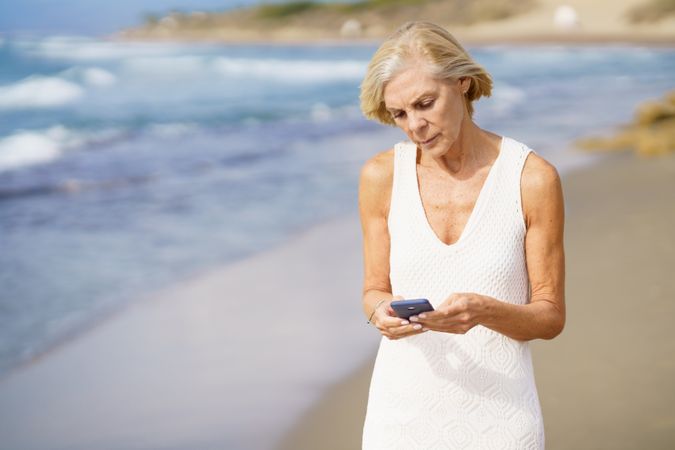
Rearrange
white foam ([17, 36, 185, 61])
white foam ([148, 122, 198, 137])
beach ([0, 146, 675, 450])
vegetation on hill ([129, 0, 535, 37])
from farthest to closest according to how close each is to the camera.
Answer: vegetation on hill ([129, 0, 535, 37])
white foam ([17, 36, 185, 61])
white foam ([148, 122, 198, 137])
beach ([0, 146, 675, 450])

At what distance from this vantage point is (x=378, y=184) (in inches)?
96.7

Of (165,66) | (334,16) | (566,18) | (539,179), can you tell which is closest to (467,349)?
(539,179)

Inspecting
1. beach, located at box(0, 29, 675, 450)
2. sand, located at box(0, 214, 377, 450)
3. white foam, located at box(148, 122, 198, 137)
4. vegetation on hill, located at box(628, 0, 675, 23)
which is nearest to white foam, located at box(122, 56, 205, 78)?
white foam, located at box(148, 122, 198, 137)

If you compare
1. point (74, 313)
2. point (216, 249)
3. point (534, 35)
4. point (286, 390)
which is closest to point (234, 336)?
point (286, 390)

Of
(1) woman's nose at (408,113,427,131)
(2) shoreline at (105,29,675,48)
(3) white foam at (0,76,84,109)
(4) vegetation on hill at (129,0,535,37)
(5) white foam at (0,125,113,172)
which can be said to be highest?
(4) vegetation on hill at (129,0,535,37)

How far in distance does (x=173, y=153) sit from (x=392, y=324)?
1428 centimetres

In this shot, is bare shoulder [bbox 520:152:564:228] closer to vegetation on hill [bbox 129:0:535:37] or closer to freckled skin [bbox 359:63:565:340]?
freckled skin [bbox 359:63:565:340]

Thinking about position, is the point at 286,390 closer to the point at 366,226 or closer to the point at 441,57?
the point at 366,226

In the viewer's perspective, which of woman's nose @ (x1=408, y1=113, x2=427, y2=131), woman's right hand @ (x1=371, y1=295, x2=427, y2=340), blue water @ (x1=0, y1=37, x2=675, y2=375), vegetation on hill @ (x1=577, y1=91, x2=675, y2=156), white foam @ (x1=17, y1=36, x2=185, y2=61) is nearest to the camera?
woman's right hand @ (x1=371, y1=295, x2=427, y2=340)

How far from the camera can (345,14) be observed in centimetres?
5922

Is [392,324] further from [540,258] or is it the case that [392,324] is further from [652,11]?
[652,11]

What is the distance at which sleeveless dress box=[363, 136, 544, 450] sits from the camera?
A: 7.70 ft

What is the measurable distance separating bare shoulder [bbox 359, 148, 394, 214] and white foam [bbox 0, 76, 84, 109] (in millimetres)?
22692

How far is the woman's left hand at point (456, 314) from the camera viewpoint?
2.10 metres
